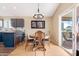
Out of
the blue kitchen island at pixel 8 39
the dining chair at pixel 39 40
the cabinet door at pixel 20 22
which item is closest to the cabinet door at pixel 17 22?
the cabinet door at pixel 20 22

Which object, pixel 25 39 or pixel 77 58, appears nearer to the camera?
pixel 77 58

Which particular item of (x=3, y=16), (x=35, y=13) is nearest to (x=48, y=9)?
(x=35, y=13)

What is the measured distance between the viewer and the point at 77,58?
4.70 ft

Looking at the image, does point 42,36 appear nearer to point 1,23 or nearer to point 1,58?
point 1,23

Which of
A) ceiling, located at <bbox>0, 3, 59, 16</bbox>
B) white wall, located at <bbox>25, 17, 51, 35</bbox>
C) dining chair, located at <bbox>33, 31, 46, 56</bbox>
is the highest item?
ceiling, located at <bbox>0, 3, 59, 16</bbox>

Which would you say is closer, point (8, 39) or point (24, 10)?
point (8, 39)

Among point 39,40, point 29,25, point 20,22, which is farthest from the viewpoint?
point 29,25

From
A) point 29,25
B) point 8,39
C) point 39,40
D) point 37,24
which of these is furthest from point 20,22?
point 39,40

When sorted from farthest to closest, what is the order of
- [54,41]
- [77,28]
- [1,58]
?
[54,41], [77,28], [1,58]

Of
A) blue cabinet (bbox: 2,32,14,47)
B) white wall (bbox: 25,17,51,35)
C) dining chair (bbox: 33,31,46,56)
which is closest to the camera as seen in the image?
dining chair (bbox: 33,31,46,56)

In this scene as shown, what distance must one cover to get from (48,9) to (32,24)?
110 centimetres

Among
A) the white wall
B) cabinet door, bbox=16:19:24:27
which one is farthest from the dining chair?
cabinet door, bbox=16:19:24:27

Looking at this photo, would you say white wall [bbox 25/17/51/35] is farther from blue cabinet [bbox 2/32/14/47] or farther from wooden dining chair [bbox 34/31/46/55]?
blue cabinet [bbox 2/32/14/47]

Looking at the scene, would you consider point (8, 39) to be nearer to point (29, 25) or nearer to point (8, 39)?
point (8, 39)
